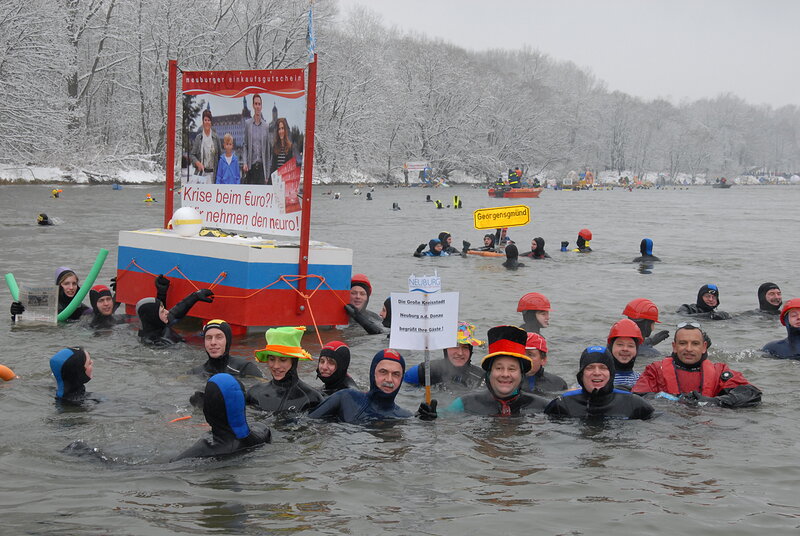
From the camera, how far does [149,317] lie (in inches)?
426

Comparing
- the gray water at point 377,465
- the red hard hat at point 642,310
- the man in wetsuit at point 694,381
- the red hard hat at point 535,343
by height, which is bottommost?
the gray water at point 377,465

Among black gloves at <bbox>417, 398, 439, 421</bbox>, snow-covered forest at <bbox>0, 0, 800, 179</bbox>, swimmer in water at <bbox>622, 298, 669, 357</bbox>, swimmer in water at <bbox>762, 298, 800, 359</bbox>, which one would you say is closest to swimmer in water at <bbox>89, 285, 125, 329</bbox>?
black gloves at <bbox>417, 398, 439, 421</bbox>

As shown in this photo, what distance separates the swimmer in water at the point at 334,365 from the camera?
798 centimetres

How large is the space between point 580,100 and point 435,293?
133 m

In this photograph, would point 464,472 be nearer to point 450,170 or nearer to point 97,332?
point 97,332

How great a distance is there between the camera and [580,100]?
135m

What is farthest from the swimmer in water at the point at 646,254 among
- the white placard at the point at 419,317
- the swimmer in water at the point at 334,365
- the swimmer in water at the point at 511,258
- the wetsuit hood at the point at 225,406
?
the wetsuit hood at the point at 225,406

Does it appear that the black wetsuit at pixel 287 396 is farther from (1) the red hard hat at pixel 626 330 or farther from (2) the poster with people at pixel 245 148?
(2) the poster with people at pixel 245 148

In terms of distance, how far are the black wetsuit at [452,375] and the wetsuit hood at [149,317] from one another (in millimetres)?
3602

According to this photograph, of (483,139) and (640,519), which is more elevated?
(483,139)

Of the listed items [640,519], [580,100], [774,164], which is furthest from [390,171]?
[774,164]

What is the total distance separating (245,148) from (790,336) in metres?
7.51

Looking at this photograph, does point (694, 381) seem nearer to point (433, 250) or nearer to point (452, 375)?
point (452, 375)

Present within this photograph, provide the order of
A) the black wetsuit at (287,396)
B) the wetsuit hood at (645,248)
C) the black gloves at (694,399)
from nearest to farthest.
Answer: the black wetsuit at (287,396) < the black gloves at (694,399) < the wetsuit hood at (645,248)
